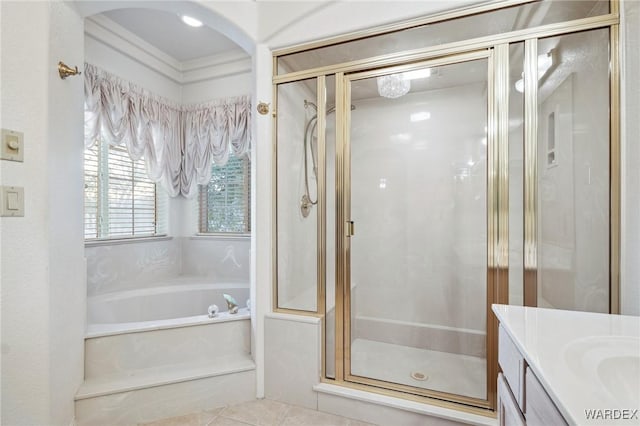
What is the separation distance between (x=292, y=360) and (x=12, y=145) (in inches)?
67.2

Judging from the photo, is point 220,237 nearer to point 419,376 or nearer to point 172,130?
point 172,130

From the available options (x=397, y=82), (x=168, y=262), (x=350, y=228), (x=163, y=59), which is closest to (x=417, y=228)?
(x=350, y=228)

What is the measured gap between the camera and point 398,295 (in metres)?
2.26

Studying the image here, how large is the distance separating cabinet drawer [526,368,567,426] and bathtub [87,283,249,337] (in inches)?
64.3

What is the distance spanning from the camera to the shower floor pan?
1.66 meters

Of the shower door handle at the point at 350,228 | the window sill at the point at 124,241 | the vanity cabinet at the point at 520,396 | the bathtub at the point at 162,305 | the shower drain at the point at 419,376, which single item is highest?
the shower door handle at the point at 350,228

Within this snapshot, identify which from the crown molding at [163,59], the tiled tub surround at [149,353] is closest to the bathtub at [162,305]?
the tiled tub surround at [149,353]

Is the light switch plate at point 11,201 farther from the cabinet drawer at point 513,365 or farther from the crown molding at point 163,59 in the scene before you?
the cabinet drawer at point 513,365

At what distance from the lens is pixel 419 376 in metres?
1.79

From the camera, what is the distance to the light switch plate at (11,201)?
45.0 inches

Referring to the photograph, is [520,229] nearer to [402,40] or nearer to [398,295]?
[398,295]

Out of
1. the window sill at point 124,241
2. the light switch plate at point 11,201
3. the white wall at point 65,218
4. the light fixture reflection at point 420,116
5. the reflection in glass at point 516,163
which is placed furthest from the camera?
the window sill at point 124,241

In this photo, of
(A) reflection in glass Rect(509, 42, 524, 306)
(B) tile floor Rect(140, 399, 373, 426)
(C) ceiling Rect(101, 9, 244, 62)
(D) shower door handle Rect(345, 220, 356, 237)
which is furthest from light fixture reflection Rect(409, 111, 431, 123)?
(B) tile floor Rect(140, 399, 373, 426)

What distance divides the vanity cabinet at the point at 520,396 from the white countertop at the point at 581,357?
1.7 inches
